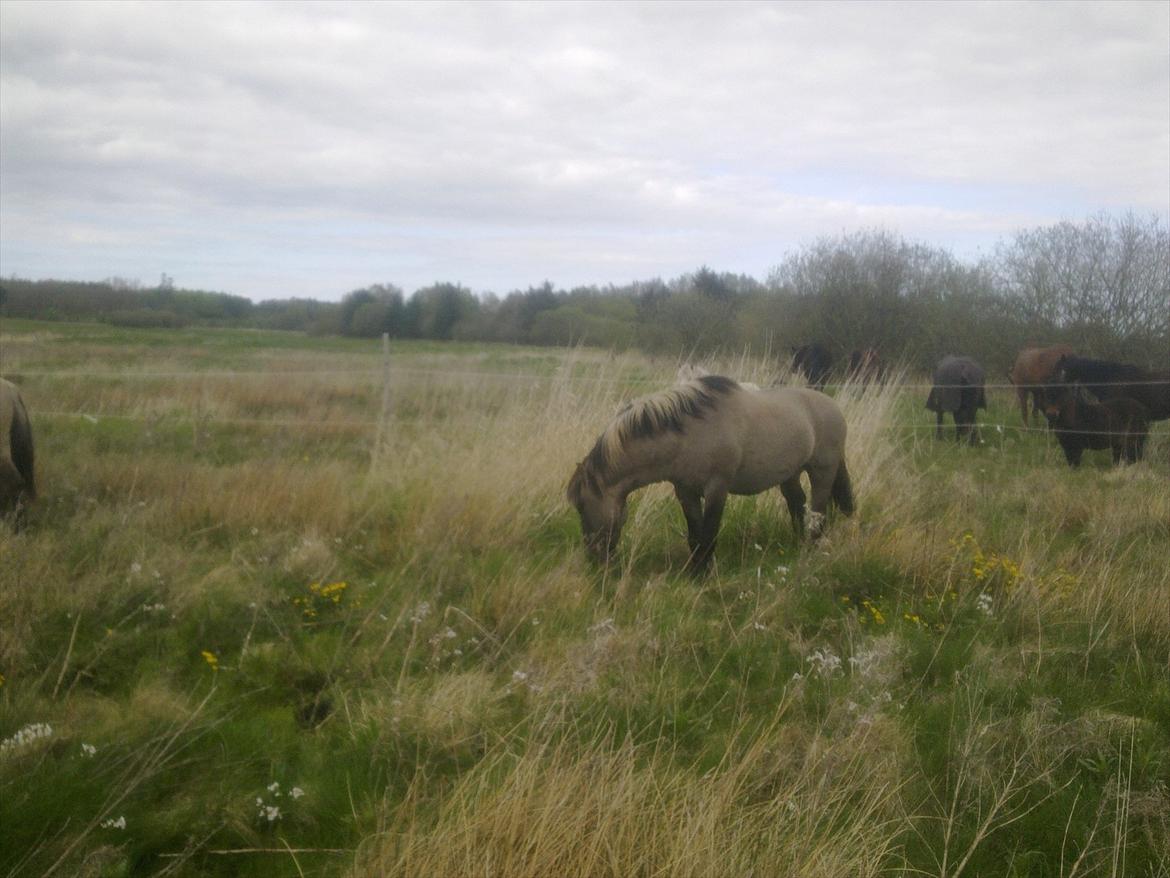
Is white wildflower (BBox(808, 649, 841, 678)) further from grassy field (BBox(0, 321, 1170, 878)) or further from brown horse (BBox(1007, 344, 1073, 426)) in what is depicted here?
brown horse (BBox(1007, 344, 1073, 426))

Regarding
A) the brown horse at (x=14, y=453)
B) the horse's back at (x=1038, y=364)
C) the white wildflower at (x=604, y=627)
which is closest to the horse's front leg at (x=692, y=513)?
the white wildflower at (x=604, y=627)

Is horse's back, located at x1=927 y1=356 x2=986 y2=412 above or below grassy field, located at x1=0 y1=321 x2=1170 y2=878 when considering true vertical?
above

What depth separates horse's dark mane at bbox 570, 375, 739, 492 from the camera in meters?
6.07

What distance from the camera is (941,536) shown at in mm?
6551

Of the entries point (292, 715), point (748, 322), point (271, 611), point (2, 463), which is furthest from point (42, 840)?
point (748, 322)

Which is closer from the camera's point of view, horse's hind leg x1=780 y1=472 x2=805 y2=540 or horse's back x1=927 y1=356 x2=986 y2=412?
horse's hind leg x1=780 y1=472 x2=805 y2=540

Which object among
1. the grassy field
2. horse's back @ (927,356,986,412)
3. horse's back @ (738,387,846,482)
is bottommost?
the grassy field

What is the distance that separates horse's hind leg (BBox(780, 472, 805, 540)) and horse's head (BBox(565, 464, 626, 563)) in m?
1.76

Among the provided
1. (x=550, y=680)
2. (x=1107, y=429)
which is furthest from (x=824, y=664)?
(x=1107, y=429)

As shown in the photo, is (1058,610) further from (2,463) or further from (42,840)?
(2,463)

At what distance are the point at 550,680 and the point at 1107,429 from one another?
10812 mm

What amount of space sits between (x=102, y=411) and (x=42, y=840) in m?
11.2

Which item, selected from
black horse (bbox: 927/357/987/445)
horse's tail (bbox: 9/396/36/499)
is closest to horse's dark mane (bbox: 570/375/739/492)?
horse's tail (bbox: 9/396/36/499)

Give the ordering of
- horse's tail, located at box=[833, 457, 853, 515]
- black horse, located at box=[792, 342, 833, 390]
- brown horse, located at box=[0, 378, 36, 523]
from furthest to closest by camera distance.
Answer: black horse, located at box=[792, 342, 833, 390] < horse's tail, located at box=[833, 457, 853, 515] < brown horse, located at box=[0, 378, 36, 523]
